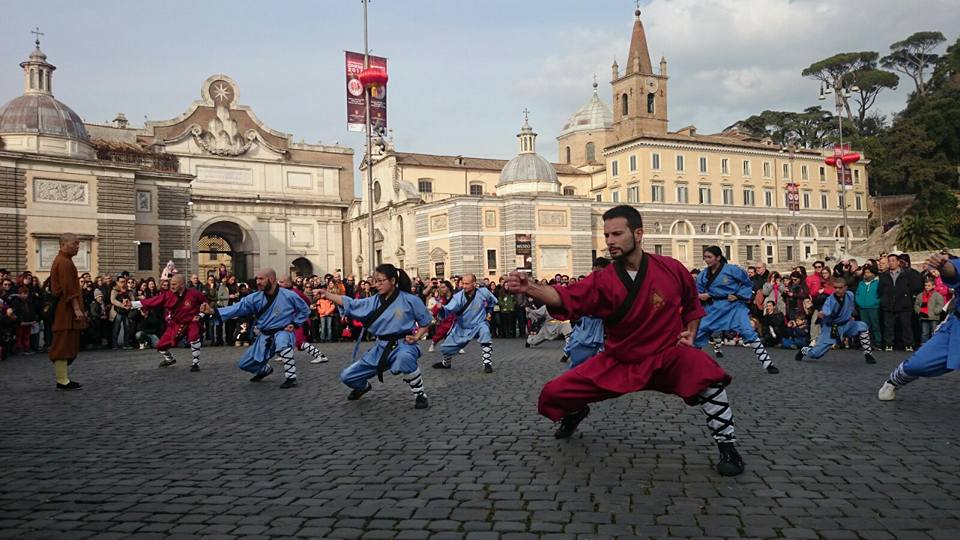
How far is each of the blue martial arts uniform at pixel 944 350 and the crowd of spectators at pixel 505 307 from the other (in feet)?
18.1

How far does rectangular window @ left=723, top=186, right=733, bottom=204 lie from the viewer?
70.9 metres

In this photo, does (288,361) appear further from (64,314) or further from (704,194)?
(704,194)

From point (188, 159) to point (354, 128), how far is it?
32856 mm

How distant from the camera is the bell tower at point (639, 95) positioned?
74.9 m

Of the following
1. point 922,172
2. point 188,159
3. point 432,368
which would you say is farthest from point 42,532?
point 922,172

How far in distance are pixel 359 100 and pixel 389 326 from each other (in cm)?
1778

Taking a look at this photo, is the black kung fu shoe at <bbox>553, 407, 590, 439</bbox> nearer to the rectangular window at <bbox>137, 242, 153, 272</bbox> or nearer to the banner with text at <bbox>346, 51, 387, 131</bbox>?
the banner with text at <bbox>346, 51, 387, 131</bbox>

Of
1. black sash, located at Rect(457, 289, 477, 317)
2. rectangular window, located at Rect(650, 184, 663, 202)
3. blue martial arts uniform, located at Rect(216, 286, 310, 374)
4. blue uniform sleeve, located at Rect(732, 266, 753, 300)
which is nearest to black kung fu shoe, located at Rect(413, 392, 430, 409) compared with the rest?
blue martial arts uniform, located at Rect(216, 286, 310, 374)

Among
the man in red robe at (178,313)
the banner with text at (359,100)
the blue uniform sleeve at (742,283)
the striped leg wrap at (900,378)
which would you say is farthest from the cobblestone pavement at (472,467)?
the banner with text at (359,100)

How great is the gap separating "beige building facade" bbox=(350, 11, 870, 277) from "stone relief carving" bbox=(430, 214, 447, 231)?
0.48ft

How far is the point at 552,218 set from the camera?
59156 mm

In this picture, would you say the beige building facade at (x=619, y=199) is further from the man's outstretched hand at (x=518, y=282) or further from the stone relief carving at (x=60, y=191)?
the man's outstretched hand at (x=518, y=282)

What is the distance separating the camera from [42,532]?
4234 mm

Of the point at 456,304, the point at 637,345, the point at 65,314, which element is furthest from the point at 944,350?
the point at 65,314
